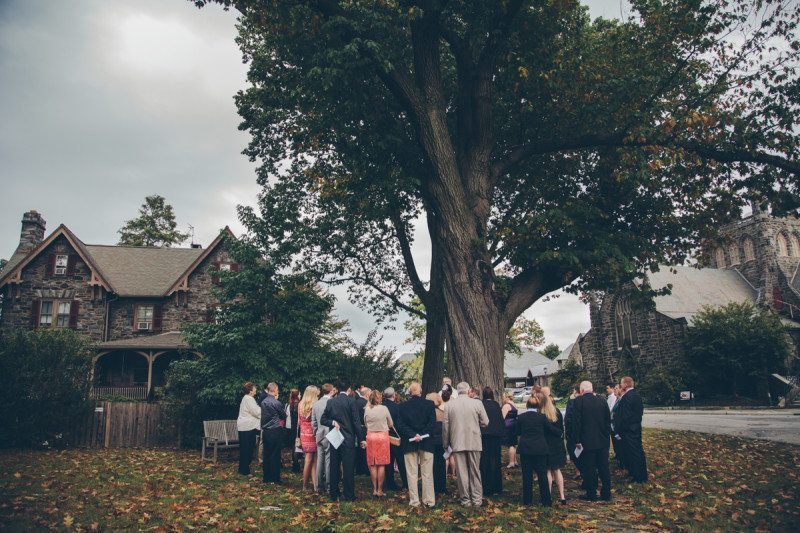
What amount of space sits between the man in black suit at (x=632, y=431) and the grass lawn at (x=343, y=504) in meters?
0.36

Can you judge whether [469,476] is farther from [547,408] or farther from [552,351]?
[552,351]

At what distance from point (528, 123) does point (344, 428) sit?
10.2 m

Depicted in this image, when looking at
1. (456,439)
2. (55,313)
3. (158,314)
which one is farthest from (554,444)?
(55,313)

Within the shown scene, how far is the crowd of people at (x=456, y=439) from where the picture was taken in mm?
9305

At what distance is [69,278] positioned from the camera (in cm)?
3297

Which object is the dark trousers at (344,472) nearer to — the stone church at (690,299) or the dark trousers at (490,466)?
the dark trousers at (490,466)

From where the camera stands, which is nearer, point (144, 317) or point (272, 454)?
point (272, 454)

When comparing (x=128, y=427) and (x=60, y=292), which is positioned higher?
(x=60, y=292)


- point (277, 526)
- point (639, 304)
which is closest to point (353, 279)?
point (639, 304)

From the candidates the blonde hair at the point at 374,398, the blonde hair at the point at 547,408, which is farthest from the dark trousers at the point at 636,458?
the blonde hair at the point at 374,398

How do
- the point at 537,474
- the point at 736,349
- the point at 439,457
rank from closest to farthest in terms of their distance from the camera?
1. the point at 537,474
2. the point at 439,457
3. the point at 736,349

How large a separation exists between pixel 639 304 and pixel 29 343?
1753cm

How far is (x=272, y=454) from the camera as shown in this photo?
11.2m

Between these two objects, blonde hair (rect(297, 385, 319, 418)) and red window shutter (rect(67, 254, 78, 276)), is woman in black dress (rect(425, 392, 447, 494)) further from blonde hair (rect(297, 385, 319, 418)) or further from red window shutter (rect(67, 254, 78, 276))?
red window shutter (rect(67, 254, 78, 276))
